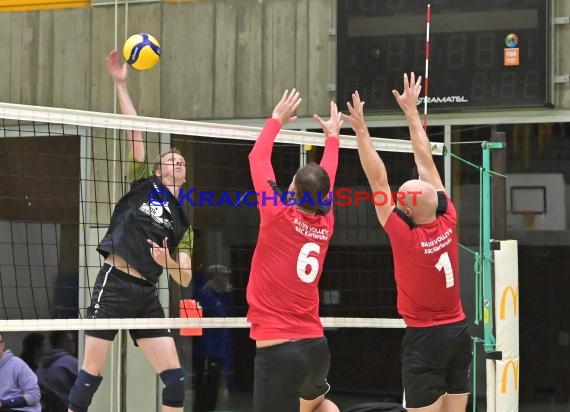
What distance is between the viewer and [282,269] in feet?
17.7

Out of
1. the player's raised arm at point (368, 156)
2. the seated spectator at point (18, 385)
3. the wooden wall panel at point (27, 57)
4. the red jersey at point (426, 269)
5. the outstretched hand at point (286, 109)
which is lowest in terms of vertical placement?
the seated spectator at point (18, 385)

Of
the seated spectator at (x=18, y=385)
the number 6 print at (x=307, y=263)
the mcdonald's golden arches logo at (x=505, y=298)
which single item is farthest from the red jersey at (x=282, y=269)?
the seated spectator at (x=18, y=385)

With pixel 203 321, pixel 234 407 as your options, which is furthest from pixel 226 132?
pixel 234 407

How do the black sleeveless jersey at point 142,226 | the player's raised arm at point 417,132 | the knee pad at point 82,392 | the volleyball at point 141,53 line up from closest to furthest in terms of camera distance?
the player's raised arm at point 417,132, the knee pad at point 82,392, the black sleeveless jersey at point 142,226, the volleyball at point 141,53

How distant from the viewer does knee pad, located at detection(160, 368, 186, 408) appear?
6680 millimetres

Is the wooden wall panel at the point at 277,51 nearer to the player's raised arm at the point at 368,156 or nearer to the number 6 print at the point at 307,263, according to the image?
the player's raised arm at the point at 368,156

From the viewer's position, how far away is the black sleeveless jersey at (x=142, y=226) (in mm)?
6664

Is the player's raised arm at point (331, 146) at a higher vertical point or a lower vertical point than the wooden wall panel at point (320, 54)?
lower

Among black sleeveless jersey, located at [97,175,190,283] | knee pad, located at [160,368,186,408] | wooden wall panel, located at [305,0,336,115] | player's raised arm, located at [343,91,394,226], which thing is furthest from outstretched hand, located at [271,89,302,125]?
wooden wall panel, located at [305,0,336,115]

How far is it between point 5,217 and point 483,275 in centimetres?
502

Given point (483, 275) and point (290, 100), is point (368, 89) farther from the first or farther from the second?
point (290, 100)

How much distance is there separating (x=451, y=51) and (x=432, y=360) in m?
3.83

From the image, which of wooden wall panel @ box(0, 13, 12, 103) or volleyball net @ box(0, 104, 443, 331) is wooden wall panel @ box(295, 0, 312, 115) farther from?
wooden wall panel @ box(0, 13, 12, 103)

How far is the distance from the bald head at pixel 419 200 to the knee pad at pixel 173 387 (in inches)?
77.2
